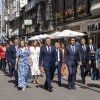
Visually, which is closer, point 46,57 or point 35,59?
point 46,57

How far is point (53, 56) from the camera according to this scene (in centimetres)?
1475

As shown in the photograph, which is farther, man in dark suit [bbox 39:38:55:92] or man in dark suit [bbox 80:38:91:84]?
man in dark suit [bbox 80:38:91:84]

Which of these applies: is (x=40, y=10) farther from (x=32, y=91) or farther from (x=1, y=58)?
(x=32, y=91)

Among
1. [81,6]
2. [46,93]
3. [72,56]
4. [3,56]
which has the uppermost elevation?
[81,6]

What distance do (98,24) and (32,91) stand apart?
38.5 ft

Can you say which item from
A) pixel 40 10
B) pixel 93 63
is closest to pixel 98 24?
pixel 93 63

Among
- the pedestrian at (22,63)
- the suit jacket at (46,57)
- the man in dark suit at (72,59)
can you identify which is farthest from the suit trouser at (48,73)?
the pedestrian at (22,63)

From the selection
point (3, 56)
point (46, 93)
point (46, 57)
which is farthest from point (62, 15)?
point (46, 93)

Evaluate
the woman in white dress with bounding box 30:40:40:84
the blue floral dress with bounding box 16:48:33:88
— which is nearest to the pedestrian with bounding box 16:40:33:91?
the blue floral dress with bounding box 16:48:33:88

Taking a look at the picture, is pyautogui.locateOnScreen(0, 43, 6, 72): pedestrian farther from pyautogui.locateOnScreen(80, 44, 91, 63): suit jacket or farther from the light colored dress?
pyautogui.locateOnScreen(80, 44, 91, 63): suit jacket

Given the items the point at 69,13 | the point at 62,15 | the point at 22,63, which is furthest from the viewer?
the point at 62,15

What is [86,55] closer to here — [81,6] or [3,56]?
[3,56]

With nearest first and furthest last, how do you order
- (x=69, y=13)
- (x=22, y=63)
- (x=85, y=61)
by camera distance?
(x=22, y=63) → (x=85, y=61) → (x=69, y=13)

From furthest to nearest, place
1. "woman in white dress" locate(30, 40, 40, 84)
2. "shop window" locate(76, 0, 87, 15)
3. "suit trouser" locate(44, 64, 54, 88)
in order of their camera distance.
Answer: "shop window" locate(76, 0, 87, 15), "woman in white dress" locate(30, 40, 40, 84), "suit trouser" locate(44, 64, 54, 88)
